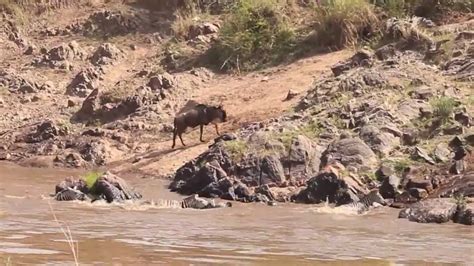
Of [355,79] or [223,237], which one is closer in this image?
[223,237]

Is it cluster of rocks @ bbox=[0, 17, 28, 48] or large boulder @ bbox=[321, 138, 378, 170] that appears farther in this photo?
cluster of rocks @ bbox=[0, 17, 28, 48]

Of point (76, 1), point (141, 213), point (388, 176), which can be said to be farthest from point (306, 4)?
point (141, 213)

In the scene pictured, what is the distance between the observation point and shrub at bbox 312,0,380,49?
1914 centimetres

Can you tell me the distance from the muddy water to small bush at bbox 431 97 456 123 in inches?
124

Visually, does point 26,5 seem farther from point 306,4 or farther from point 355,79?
point 355,79

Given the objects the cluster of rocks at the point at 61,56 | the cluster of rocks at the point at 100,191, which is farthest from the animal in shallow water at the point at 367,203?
the cluster of rocks at the point at 61,56

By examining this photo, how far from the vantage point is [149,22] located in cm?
2391

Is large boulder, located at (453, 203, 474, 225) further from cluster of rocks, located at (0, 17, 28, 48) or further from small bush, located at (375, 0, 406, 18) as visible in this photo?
cluster of rocks, located at (0, 17, 28, 48)

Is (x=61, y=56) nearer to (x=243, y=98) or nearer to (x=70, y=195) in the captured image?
(x=243, y=98)

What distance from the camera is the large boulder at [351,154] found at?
1316cm

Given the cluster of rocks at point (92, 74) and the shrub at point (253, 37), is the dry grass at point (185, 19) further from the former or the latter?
the shrub at point (253, 37)

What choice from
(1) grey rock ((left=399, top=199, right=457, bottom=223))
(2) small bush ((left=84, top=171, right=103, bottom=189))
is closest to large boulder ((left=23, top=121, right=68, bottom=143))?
(2) small bush ((left=84, top=171, right=103, bottom=189))

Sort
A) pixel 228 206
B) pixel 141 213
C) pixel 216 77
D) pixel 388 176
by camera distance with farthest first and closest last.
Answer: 1. pixel 216 77
2. pixel 388 176
3. pixel 228 206
4. pixel 141 213

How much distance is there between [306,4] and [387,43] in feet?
14.5
